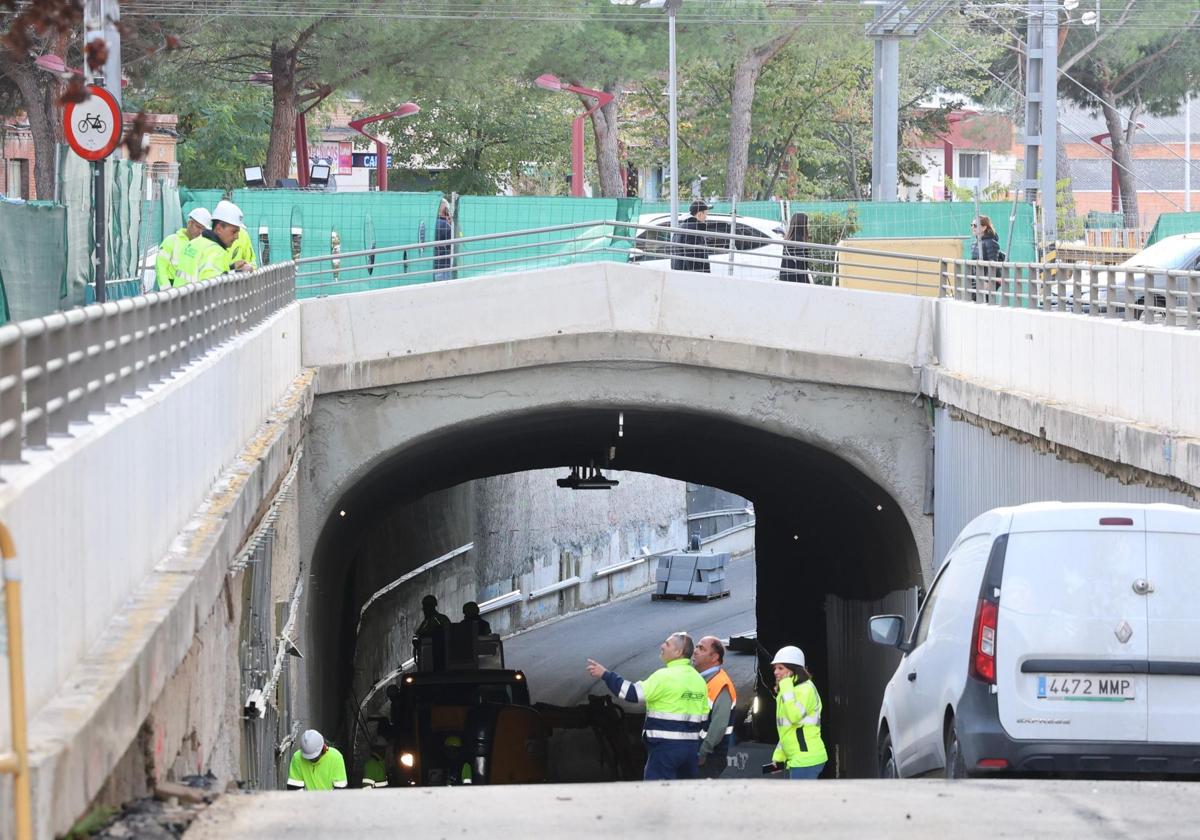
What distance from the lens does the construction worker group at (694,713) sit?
529 inches

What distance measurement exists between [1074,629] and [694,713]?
4788mm

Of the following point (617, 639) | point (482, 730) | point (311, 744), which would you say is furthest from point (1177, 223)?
point (311, 744)

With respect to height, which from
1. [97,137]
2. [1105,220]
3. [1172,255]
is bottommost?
[1172,255]

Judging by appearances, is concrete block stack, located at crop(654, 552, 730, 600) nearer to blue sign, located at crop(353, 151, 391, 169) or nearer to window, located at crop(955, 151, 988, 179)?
blue sign, located at crop(353, 151, 391, 169)

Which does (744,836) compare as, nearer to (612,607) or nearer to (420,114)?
(612,607)

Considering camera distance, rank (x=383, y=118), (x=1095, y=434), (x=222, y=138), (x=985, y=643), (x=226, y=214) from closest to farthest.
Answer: (x=985, y=643) → (x=1095, y=434) → (x=226, y=214) → (x=383, y=118) → (x=222, y=138)

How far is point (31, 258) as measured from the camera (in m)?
14.8

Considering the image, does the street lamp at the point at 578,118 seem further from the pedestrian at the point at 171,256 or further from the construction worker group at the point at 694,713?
the construction worker group at the point at 694,713

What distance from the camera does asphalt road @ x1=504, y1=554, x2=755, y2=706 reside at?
126ft

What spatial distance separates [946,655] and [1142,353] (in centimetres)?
473

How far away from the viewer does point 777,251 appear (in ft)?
92.1

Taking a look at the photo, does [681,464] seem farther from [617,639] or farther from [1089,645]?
[1089,645]

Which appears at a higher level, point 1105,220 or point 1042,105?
point 1042,105

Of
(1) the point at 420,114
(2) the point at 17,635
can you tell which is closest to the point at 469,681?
(2) the point at 17,635
